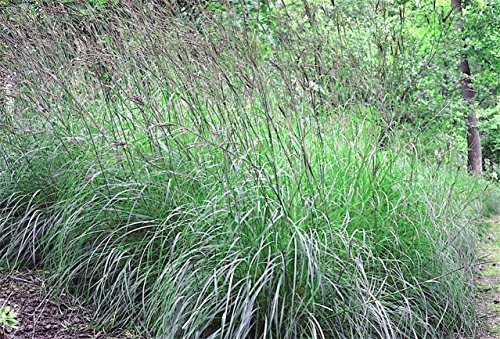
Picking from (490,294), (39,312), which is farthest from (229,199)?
(490,294)

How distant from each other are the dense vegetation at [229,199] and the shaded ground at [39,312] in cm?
11

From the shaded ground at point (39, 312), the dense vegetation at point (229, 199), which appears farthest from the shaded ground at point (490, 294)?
the shaded ground at point (39, 312)

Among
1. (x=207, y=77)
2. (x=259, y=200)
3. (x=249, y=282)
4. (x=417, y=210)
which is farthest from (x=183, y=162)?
(x=417, y=210)

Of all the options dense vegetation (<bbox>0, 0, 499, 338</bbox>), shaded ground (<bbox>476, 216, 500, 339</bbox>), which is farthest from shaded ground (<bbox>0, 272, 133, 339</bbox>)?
shaded ground (<bbox>476, 216, 500, 339</bbox>)

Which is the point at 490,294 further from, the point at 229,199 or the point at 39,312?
the point at 39,312

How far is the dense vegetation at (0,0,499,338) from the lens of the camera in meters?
2.70

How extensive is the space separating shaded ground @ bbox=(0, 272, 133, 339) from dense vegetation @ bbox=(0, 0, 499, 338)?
11 centimetres

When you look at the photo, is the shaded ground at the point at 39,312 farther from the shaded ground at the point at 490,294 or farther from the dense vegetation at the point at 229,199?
the shaded ground at the point at 490,294

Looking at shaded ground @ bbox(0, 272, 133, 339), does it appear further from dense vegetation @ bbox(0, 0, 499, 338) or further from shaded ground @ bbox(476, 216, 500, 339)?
shaded ground @ bbox(476, 216, 500, 339)

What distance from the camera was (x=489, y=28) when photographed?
11.3 meters

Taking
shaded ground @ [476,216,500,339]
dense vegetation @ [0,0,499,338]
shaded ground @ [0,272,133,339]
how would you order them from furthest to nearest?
shaded ground @ [476,216,500,339]
shaded ground @ [0,272,133,339]
dense vegetation @ [0,0,499,338]

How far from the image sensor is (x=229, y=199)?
9.18 ft

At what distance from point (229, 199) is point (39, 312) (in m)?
1.29

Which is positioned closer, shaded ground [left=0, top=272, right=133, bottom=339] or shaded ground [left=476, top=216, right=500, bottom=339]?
shaded ground [left=0, top=272, right=133, bottom=339]
